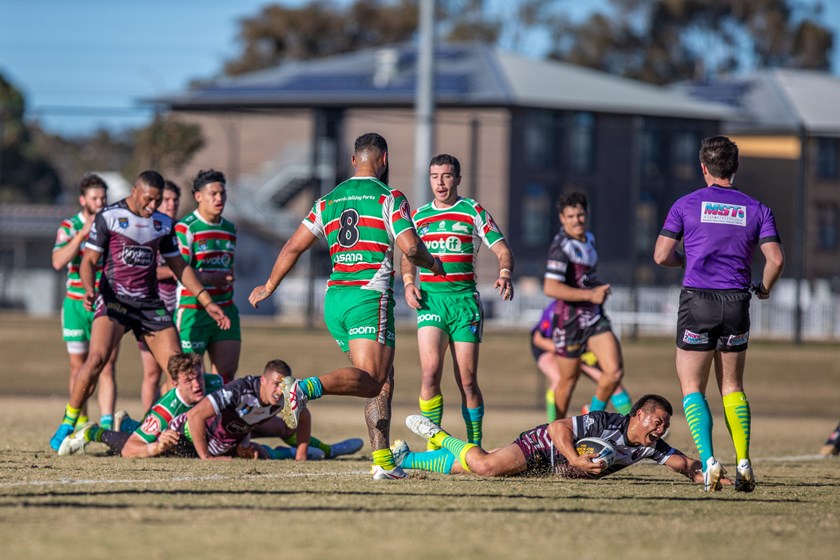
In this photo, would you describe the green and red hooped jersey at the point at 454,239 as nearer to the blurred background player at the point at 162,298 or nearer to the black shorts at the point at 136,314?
the black shorts at the point at 136,314

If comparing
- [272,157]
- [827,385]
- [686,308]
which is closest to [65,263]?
[686,308]

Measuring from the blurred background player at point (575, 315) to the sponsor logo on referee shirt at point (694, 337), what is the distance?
109 inches

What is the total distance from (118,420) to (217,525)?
4560 millimetres

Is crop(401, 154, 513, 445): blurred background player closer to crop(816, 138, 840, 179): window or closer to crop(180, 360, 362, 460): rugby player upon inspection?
crop(180, 360, 362, 460): rugby player

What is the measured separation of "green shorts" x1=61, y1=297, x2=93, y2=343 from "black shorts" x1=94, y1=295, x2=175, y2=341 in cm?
114

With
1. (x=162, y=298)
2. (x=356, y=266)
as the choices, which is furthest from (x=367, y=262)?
(x=162, y=298)

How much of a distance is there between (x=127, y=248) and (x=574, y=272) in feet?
11.9

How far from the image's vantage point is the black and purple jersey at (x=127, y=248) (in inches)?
360

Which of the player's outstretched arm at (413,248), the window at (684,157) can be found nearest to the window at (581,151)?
the window at (684,157)

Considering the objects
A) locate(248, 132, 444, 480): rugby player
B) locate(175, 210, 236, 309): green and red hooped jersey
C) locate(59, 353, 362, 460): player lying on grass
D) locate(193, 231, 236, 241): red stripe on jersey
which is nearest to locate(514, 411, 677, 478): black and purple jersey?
locate(248, 132, 444, 480): rugby player

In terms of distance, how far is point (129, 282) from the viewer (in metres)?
9.22

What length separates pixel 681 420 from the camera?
16188 millimetres

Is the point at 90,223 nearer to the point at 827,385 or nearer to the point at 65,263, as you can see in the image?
the point at 65,263

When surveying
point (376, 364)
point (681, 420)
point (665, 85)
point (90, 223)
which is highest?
point (665, 85)
